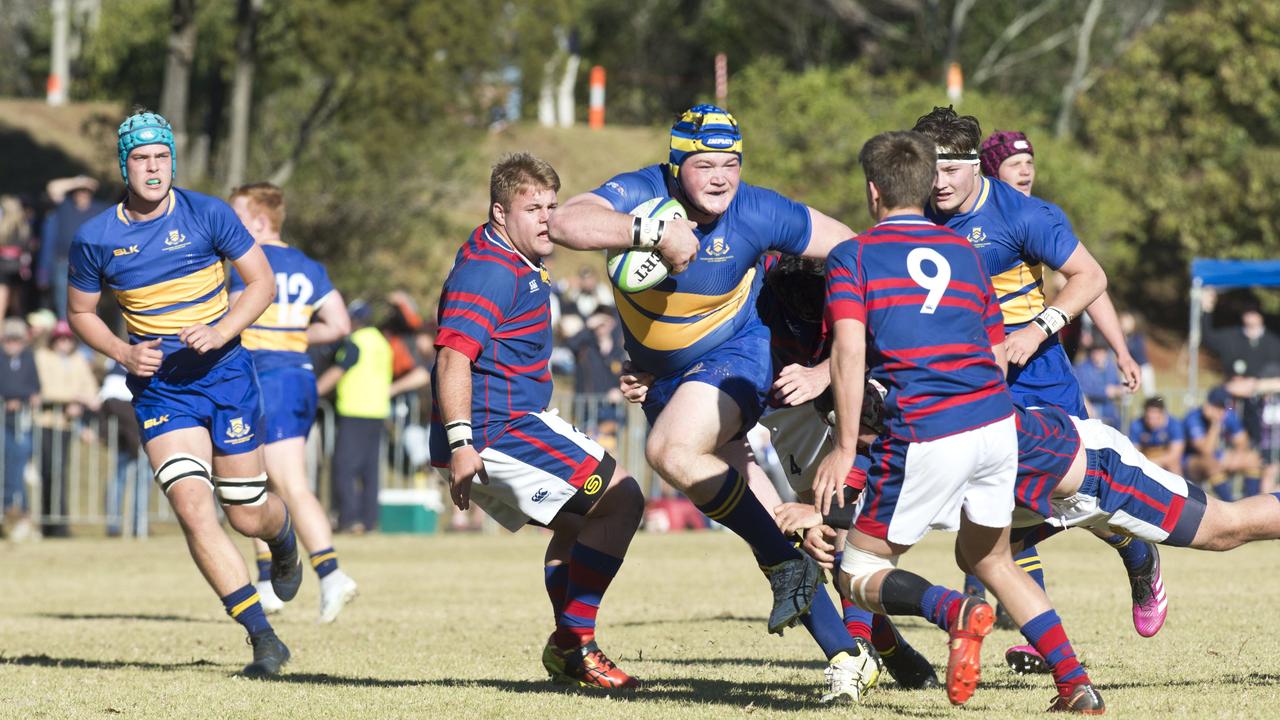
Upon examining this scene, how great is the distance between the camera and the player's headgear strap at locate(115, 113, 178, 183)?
7.96m

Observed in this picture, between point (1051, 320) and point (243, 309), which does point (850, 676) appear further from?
point (243, 309)

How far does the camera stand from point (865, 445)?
6508 millimetres

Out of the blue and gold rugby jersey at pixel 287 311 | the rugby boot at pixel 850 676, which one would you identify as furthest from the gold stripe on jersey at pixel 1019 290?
the blue and gold rugby jersey at pixel 287 311

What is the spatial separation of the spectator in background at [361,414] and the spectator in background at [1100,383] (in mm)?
7269

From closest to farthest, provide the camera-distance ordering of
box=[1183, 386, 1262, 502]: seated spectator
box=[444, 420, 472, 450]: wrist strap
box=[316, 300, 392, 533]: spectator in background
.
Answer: box=[444, 420, 472, 450]: wrist strap
box=[316, 300, 392, 533]: spectator in background
box=[1183, 386, 1262, 502]: seated spectator

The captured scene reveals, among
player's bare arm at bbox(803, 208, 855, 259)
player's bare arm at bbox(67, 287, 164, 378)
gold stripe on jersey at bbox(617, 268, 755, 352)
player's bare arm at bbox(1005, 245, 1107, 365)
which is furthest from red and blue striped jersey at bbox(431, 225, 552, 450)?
player's bare arm at bbox(1005, 245, 1107, 365)

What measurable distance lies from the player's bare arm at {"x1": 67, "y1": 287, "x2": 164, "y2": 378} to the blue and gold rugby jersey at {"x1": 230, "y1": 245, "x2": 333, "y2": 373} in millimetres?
2092

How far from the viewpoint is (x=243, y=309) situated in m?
8.21

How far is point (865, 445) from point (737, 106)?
2846 centimetres

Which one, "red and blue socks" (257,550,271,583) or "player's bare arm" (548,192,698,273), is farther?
"red and blue socks" (257,550,271,583)

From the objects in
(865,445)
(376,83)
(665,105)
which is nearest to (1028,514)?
(865,445)

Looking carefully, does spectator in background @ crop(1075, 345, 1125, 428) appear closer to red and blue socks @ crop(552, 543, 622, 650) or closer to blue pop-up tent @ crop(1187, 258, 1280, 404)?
blue pop-up tent @ crop(1187, 258, 1280, 404)

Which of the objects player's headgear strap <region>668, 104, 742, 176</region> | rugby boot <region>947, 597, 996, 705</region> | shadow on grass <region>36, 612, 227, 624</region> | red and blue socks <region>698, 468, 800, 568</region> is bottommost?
shadow on grass <region>36, 612, 227, 624</region>

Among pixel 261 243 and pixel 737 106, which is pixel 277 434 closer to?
pixel 261 243
